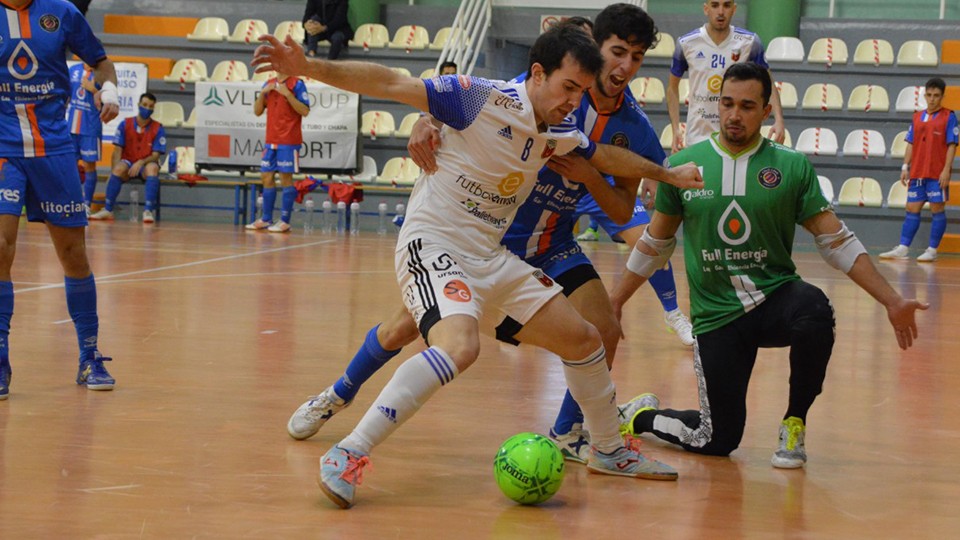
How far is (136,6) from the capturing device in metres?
21.4

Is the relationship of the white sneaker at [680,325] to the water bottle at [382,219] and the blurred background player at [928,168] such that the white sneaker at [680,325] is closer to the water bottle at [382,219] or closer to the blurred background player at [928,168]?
the blurred background player at [928,168]

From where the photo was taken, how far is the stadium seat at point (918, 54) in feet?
59.8

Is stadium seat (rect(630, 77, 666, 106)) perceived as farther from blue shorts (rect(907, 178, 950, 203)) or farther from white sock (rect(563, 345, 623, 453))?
white sock (rect(563, 345, 623, 453))

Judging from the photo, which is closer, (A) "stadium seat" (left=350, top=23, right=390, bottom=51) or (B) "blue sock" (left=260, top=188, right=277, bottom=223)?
(B) "blue sock" (left=260, top=188, right=277, bottom=223)

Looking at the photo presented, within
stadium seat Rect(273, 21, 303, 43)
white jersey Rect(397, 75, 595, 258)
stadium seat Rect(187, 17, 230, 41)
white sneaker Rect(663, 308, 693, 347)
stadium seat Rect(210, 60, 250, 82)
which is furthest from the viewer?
stadium seat Rect(187, 17, 230, 41)

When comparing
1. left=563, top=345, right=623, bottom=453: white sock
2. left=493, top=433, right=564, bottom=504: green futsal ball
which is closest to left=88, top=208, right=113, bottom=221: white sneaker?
left=563, top=345, right=623, bottom=453: white sock

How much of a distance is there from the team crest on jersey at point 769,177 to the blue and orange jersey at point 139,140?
48.6ft

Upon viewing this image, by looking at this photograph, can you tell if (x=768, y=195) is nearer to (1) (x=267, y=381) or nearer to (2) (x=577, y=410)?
(2) (x=577, y=410)

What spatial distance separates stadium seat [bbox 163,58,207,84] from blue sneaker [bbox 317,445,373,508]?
17.2 m

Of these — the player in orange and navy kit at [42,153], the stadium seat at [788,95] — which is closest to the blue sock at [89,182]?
the stadium seat at [788,95]

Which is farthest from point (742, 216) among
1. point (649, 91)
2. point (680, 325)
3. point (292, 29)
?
point (292, 29)

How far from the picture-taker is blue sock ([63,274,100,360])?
16.8 ft

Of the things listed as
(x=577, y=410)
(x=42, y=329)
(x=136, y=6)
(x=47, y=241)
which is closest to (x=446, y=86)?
(x=577, y=410)

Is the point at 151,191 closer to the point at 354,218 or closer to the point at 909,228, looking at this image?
the point at 354,218
